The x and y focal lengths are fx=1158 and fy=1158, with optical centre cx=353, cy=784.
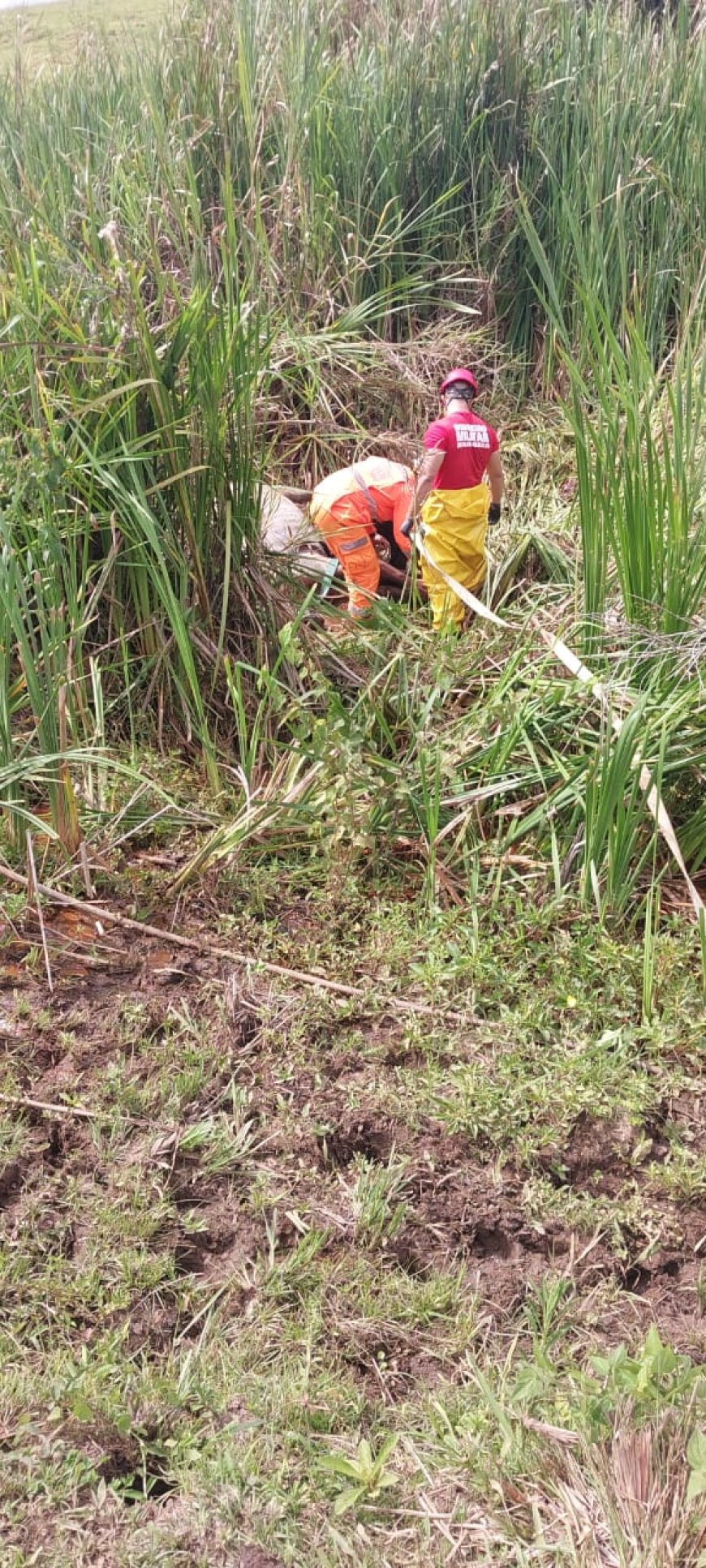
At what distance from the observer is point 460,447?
14.3 feet

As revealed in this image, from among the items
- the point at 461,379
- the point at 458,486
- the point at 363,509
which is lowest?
the point at 363,509

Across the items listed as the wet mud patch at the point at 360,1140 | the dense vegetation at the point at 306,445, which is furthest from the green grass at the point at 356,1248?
the dense vegetation at the point at 306,445

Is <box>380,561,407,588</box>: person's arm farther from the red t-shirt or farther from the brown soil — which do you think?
the brown soil

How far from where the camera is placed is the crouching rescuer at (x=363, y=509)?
4598 mm

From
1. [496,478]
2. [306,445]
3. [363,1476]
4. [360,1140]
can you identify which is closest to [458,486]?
[496,478]

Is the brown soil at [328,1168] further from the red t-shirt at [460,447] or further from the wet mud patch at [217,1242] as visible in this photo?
the red t-shirt at [460,447]

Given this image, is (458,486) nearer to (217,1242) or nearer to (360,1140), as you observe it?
(360,1140)

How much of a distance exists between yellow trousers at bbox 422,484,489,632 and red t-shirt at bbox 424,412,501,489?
0.14 feet

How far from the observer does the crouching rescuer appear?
15.1 ft

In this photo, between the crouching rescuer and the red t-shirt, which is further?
the crouching rescuer

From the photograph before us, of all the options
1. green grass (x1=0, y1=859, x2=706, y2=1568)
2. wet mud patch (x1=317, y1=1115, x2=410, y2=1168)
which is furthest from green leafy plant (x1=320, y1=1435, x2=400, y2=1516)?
wet mud patch (x1=317, y1=1115, x2=410, y2=1168)

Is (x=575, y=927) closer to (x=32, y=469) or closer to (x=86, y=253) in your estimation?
(x=32, y=469)

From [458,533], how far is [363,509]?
1.34 feet

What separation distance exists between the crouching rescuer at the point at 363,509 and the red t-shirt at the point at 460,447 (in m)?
0.23
